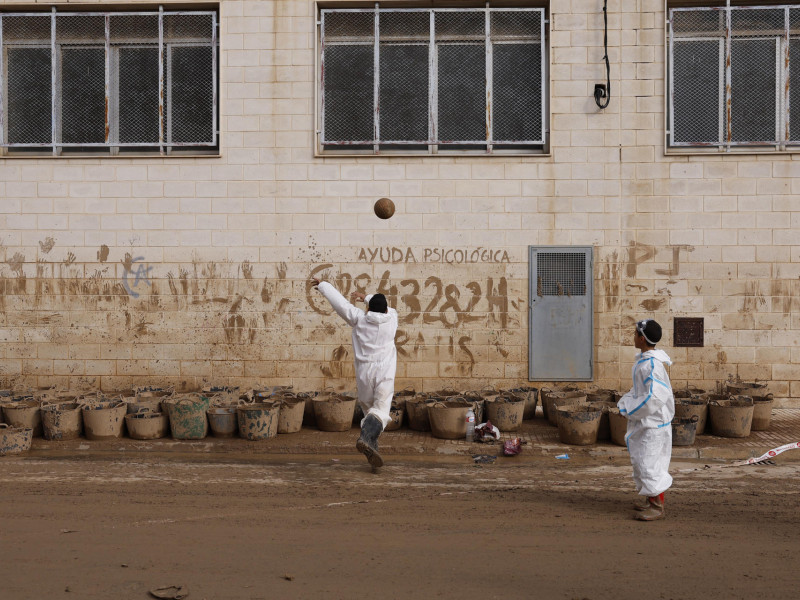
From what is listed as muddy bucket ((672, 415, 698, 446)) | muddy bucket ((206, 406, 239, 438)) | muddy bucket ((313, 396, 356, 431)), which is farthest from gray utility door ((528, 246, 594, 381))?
muddy bucket ((206, 406, 239, 438))

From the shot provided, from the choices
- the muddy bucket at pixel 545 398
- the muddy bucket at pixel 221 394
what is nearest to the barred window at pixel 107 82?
the muddy bucket at pixel 221 394

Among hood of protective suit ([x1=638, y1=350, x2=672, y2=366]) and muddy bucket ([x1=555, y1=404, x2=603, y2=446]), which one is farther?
muddy bucket ([x1=555, y1=404, x2=603, y2=446])

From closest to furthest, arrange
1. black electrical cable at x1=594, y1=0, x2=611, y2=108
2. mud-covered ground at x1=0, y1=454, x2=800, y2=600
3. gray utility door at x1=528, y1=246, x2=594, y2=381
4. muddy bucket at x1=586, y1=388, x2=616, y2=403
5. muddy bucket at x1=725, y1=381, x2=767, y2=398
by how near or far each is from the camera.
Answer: mud-covered ground at x1=0, y1=454, x2=800, y2=600 < muddy bucket at x1=586, y1=388, x2=616, y2=403 < muddy bucket at x1=725, y1=381, x2=767, y2=398 < black electrical cable at x1=594, y1=0, x2=611, y2=108 < gray utility door at x1=528, y1=246, x2=594, y2=381

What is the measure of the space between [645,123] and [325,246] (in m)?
5.09

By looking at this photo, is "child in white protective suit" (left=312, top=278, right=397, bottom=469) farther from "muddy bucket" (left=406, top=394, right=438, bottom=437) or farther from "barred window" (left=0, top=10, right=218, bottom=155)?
"barred window" (left=0, top=10, right=218, bottom=155)

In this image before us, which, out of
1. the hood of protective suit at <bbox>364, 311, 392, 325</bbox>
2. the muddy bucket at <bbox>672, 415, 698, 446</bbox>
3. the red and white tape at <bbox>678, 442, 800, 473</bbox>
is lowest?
the red and white tape at <bbox>678, 442, 800, 473</bbox>

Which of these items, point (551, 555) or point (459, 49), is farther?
point (459, 49)

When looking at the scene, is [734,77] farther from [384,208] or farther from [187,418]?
[187,418]

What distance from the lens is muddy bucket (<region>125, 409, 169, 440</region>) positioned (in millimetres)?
9484

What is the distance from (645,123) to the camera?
11547mm

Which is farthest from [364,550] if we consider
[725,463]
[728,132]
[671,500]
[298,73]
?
[728,132]

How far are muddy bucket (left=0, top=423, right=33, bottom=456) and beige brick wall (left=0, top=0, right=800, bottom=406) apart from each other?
271cm

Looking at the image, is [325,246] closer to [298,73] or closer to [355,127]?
[355,127]

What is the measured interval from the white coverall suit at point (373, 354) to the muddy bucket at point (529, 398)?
293 cm
